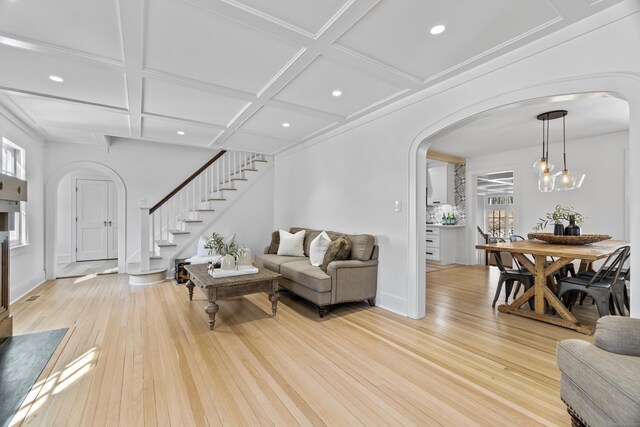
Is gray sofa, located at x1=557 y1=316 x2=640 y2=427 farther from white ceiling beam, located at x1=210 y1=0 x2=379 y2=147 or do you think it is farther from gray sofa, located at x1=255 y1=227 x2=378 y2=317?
white ceiling beam, located at x1=210 y1=0 x2=379 y2=147

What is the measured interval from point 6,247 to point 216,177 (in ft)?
13.1

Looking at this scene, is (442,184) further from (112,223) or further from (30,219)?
(112,223)

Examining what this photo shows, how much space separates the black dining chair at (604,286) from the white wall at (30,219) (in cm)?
700

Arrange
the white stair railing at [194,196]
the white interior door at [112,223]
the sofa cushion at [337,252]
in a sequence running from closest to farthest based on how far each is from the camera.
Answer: the sofa cushion at [337,252]
the white stair railing at [194,196]
the white interior door at [112,223]

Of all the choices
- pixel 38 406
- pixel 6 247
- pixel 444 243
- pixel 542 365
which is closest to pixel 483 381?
pixel 542 365

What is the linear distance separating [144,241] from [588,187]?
7982mm

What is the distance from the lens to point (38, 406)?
1808 mm

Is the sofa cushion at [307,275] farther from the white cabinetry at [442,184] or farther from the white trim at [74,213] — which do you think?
the white trim at [74,213]

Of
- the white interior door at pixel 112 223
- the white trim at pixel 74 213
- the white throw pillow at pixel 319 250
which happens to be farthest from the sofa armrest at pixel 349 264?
the white trim at pixel 74 213

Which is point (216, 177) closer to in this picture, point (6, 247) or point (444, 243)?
point (6, 247)

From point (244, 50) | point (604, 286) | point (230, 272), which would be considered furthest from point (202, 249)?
point (604, 286)

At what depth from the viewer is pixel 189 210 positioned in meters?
6.25

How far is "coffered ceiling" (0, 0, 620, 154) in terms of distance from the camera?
6.37 feet

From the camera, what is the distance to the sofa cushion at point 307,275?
3.33 metres
